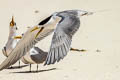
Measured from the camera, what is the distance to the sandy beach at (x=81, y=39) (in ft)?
12.4

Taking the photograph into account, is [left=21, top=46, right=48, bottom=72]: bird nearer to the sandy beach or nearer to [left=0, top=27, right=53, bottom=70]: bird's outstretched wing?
A: the sandy beach

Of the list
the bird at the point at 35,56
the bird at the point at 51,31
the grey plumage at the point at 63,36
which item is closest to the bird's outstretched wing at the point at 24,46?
the bird at the point at 51,31

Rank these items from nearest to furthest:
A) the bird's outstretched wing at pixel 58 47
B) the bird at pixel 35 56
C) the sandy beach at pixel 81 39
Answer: the bird's outstretched wing at pixel 58 47 < the bird at pixel 35 56 < the sandy beach at pixel 81 39

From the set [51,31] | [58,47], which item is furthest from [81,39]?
[58,47]

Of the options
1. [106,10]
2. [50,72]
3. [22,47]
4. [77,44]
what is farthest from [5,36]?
[22,47]

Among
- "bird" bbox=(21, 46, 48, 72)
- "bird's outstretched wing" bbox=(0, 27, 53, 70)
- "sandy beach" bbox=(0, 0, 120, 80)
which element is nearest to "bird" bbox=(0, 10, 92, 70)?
"bird's outstretched wing" bbox=(0, 27, 53, 70)

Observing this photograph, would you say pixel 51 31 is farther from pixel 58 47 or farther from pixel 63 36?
pixel 58 47

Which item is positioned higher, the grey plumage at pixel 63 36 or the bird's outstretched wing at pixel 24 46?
the grey plumage at pixel 63 36

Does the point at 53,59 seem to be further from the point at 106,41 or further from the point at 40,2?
the point at 40,2

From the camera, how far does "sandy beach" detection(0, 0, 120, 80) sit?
149 inches

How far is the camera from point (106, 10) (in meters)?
5.46

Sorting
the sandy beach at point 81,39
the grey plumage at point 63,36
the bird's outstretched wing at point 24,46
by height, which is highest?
the grey plumage at point 63,36

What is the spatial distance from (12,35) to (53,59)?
1152mm

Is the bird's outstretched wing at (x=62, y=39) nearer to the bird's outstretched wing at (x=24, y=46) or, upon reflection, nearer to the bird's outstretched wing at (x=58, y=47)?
the bird's outstretched wing at (x=58, y=47)
